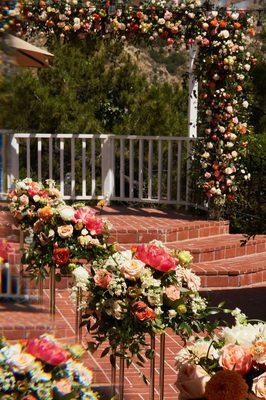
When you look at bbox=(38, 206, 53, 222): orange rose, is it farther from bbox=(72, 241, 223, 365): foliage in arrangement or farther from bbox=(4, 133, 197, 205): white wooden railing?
bbox=(4, 133, 197, 205): white wooden railing

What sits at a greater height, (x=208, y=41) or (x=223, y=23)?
(x=223, y=23)

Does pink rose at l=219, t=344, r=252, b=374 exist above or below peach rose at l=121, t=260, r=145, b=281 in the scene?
below

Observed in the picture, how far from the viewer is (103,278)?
338 cm

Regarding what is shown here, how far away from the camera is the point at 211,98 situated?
938cm

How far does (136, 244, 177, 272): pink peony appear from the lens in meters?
3.29

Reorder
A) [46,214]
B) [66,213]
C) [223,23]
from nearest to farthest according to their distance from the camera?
[66,213] < [46,214] < [223,23]

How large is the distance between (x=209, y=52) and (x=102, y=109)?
12.8ft

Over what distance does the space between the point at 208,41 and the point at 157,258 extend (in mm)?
6283

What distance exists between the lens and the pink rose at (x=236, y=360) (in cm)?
229

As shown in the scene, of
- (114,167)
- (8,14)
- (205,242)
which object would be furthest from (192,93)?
(8,14)

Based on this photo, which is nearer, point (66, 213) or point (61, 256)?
point (61, 256)

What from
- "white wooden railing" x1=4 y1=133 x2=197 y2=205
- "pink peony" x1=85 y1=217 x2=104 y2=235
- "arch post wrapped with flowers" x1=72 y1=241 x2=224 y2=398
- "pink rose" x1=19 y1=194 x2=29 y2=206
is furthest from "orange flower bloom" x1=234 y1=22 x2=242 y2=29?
"arch post wrapped with flowers" x1=72 y1=241 x2=224 y2=398

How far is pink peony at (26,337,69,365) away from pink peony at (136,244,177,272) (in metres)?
1.92

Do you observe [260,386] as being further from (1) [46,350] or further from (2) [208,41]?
(2) [208,41]
